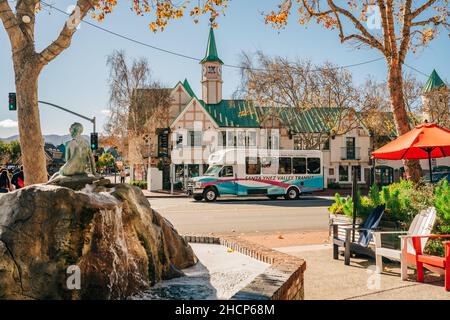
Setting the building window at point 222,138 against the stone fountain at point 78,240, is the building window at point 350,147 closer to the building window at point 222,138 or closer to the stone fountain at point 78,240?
the building window at point 222,138

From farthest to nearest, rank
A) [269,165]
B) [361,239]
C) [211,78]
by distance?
[211,78]
[269,165]
[361,239]

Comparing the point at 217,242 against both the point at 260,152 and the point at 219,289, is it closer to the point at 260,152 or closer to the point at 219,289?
the point at 219,289

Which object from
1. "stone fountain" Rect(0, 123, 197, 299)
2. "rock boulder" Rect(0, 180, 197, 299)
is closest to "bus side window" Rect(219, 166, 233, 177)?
"stone fountain" Rect(0, 123, 197, 299)

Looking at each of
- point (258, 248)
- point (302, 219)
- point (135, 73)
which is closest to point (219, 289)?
point (258, 248)

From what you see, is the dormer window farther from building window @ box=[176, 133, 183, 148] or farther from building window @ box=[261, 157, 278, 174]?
building window @ box=[261, 157, 278, 174]

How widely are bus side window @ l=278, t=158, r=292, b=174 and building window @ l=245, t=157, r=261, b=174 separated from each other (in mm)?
1487

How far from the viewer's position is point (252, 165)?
27.2 metres

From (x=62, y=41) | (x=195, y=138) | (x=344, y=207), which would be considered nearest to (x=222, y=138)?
(x=195, y=138)

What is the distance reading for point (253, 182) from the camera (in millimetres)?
27219

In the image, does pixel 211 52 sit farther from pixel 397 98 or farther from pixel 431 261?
pixel 431 261

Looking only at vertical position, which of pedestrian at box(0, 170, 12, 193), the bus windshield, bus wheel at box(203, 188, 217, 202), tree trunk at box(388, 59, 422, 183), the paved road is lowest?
the paved road

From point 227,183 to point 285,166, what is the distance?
4078 millimetres

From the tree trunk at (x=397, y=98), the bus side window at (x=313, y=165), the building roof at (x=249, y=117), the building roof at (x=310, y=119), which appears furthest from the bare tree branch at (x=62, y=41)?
the building roof at (x=249, y=117)

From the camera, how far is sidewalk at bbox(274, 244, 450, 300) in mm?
6008
